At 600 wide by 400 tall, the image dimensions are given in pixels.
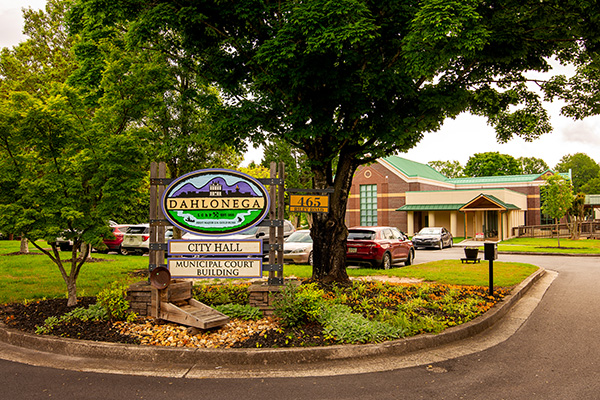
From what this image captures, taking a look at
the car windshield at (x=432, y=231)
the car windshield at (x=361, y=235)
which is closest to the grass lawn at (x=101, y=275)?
the car windshield at (x=361, y=235)

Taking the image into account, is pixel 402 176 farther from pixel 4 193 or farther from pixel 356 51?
pixel 4 193

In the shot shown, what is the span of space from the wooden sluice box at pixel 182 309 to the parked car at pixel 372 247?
317 inches

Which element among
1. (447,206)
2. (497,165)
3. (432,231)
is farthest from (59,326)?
(497,165)

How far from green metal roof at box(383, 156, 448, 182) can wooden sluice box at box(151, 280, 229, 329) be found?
3906 centimetres

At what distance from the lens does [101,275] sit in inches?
500

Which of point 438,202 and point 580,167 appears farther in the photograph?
point 580,167

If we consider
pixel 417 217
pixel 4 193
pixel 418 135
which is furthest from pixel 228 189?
pixel 417 217

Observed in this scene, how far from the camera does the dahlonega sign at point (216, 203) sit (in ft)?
23.5

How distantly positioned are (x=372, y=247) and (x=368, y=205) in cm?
3414

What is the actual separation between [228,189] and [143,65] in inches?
233

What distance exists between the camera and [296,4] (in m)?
8.05

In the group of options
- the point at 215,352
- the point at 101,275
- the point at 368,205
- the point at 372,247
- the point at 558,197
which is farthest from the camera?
the point at 368,205

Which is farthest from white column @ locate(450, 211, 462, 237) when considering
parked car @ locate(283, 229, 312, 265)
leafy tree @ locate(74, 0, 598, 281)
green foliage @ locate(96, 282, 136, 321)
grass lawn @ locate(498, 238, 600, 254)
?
green foliage @ locate(96, 282, 136, 321)

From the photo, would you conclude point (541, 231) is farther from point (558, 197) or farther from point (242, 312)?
point (242, 312)
